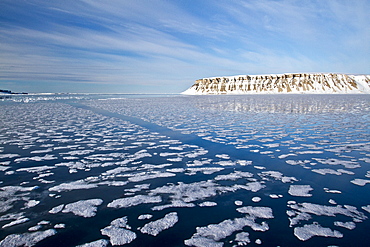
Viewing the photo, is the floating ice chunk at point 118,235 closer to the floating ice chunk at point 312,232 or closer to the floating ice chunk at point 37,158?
the floating ice chunk at point 312,232

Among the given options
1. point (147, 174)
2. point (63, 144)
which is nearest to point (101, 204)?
point (147, 174)

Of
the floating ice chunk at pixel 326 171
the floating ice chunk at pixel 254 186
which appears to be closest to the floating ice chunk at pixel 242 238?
the floating ice chunk at pixel 254 186

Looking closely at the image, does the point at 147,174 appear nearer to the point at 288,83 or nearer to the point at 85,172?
the point at 85,172

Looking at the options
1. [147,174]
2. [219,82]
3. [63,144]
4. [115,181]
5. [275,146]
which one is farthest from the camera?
[219,82]

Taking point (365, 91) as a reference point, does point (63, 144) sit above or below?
below

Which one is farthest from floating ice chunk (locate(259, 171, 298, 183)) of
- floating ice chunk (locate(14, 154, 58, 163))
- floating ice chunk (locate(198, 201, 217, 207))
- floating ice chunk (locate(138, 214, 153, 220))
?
floating ice chunk (locate(14, 154, 58, 163))

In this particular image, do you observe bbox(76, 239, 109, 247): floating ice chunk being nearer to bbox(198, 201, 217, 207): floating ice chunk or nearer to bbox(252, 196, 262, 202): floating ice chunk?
bbox(198, 201, 217, 207): floating ice chunk
